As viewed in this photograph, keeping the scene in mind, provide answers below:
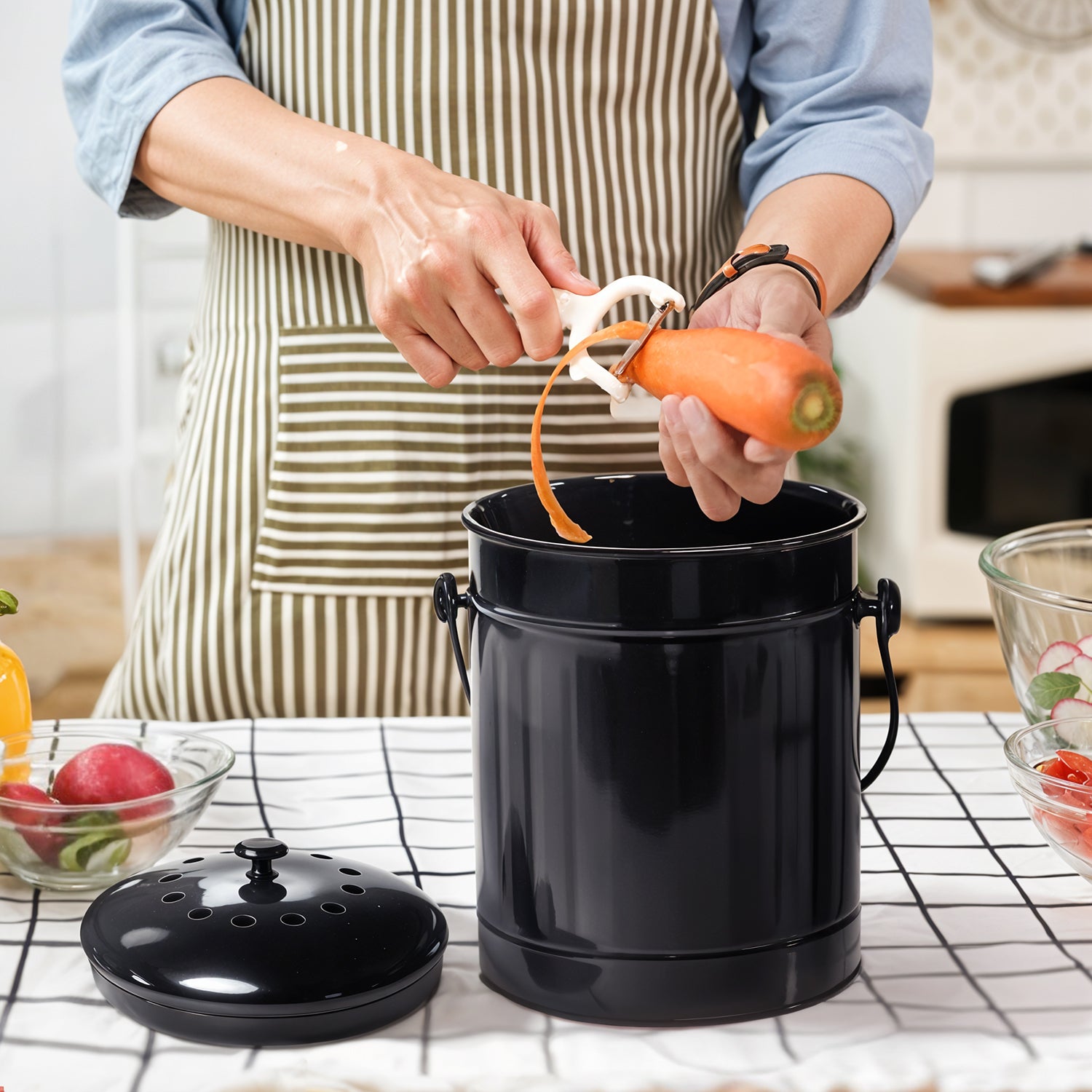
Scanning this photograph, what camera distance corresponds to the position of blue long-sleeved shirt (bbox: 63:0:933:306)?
0.98 metres

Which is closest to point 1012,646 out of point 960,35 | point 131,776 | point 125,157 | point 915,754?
point 915,754

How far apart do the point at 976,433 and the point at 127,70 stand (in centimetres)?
222

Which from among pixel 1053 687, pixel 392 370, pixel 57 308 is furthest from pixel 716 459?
pixel 57 308

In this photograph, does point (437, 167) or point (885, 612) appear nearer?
point (885, 612)

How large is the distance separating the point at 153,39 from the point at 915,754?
750mm

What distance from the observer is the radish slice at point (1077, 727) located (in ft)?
2.38

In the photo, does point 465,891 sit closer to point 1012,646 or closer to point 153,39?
point 1012,646

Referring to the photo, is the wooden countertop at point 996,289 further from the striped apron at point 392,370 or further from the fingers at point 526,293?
the fingers at point 526,293

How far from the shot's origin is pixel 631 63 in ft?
3.50

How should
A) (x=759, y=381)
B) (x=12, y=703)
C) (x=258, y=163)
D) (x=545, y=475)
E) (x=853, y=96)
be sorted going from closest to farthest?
(x=759, y=381) < (x=545, y=475) < (x=12, y=703) < (x=258, y=163) < (x=853, y=96)

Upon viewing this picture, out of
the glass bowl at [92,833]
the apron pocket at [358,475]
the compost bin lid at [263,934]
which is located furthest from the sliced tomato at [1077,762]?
the apron pocket at [358,475]

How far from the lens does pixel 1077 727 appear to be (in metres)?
0.73

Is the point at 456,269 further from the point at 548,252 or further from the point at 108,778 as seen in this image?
the point at 108,778

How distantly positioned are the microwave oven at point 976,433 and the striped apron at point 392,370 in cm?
178
